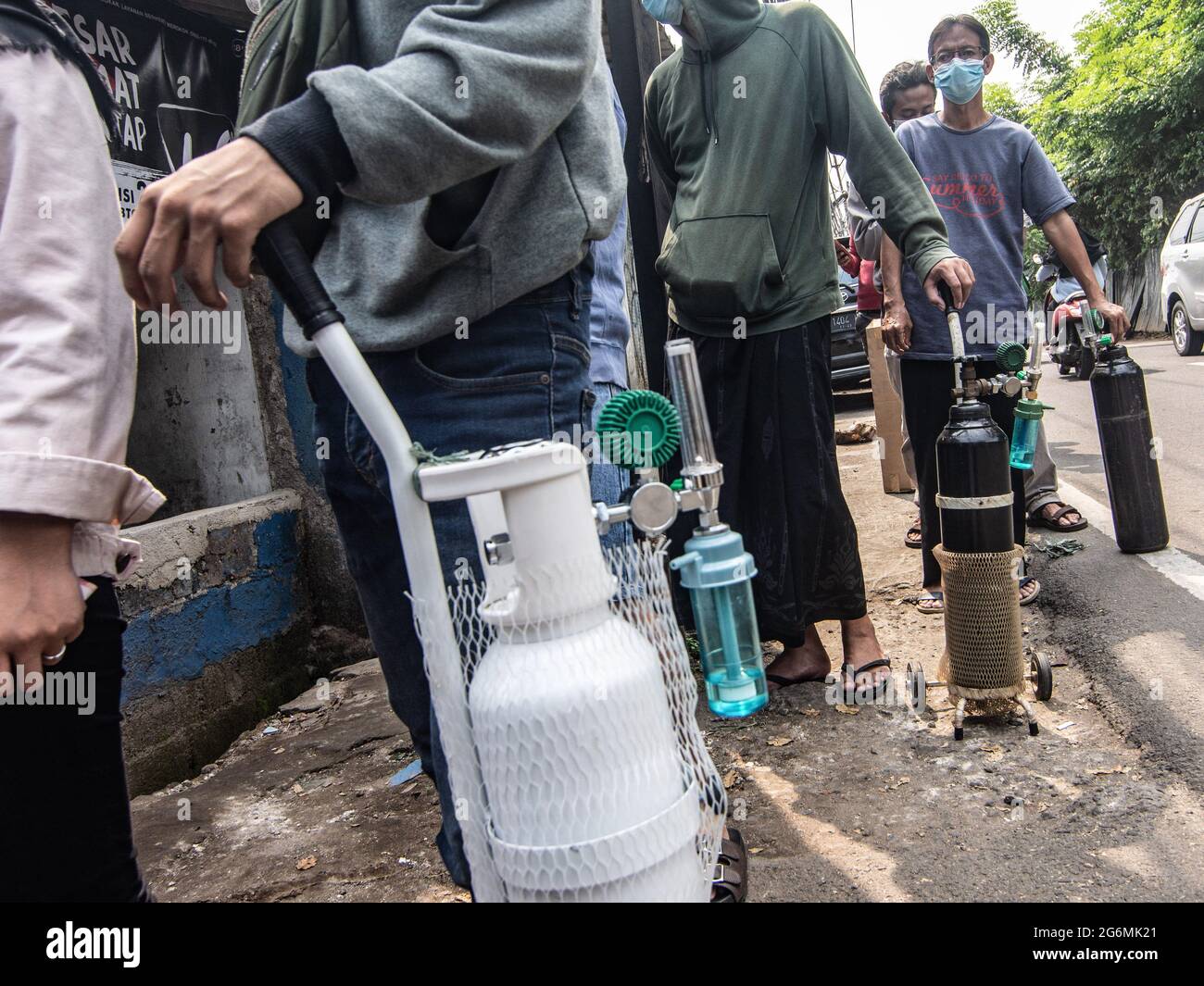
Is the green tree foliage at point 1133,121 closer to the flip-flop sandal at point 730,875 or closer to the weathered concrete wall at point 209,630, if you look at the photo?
the weathered concrete wall at point 209,630

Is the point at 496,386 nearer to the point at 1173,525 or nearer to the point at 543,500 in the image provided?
the point at 543,500

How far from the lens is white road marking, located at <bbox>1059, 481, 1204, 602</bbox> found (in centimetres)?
389

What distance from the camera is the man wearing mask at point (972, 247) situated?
396cm

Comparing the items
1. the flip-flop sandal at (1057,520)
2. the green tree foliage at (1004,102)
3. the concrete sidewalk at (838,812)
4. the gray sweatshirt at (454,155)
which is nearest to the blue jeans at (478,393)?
the gray sweatshirt at (454,155)

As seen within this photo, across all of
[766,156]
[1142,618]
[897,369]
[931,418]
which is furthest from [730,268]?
[1142,618]

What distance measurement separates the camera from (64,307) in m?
1.19

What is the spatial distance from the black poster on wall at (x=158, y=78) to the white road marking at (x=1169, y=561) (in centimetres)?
391

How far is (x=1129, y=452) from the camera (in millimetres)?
4289

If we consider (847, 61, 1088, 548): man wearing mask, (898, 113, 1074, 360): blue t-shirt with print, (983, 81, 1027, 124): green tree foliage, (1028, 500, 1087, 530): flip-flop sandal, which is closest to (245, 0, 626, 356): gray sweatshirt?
(898, 113, 1074, 360): blue t-shirt with print

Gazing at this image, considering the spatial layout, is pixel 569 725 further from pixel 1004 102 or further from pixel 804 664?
pixel 1004 102

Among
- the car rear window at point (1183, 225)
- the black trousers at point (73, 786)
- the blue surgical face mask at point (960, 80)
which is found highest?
the car rear window at point (1183, 225)

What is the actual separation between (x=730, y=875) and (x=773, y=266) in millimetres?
2240

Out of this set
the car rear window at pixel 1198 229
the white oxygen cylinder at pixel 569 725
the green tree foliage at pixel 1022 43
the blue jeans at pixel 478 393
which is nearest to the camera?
the white oxygen cylinder at pixel 569 725

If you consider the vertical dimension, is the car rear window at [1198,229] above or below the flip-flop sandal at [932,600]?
above
